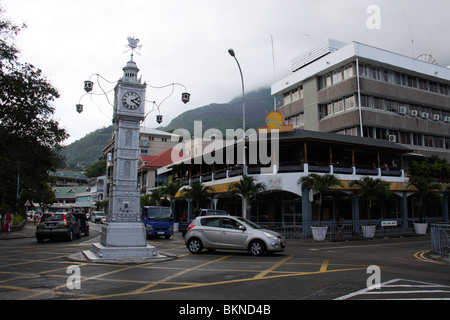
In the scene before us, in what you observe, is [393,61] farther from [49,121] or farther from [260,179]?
[49,121]

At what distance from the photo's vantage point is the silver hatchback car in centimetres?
1380

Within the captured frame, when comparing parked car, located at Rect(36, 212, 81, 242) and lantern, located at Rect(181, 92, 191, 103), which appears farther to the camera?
parked car, located at Rect(36, 212, 81, 242)

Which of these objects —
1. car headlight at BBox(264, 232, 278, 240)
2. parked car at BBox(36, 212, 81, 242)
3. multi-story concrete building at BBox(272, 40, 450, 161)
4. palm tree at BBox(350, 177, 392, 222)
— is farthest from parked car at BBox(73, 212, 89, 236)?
multi-story concrete building at BBox(272, 40, 450, 161)

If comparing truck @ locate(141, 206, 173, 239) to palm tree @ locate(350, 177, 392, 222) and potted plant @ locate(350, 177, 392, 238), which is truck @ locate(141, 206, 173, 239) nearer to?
potted plant @ locate(350, 177, 392, 238)

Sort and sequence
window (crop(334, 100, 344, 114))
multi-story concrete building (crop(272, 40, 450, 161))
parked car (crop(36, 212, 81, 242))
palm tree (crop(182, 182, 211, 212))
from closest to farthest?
parked car (crop(36, 212, 81, 242)) → palm tree (crop(182, 182, 211, 212)) → multi-story concrete building (crop(272, 40, 450, 161)) → window (crop(334, 100, 344, 114))

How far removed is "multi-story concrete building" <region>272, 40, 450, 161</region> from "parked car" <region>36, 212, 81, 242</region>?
29514 millimetres

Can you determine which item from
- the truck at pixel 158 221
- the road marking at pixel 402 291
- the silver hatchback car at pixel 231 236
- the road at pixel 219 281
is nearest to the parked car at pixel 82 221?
the truck at pixel 158 221

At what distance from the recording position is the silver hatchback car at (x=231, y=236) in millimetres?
13797

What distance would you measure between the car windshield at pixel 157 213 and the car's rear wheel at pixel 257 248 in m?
11.9

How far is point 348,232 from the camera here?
2405 centimetres

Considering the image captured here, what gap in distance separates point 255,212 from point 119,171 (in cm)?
1789
